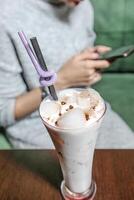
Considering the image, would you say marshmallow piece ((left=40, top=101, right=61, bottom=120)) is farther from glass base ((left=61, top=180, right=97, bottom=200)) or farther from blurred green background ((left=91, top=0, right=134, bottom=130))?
blurred green background ((left=91, top=0, right=134, bottom=130))

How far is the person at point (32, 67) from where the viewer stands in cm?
113

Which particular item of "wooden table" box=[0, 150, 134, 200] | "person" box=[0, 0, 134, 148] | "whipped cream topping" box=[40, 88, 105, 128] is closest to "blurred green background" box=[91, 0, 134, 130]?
"person" box=[0, 0, 134, 148]

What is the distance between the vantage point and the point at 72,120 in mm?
675

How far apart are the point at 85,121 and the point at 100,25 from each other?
2.72 ft

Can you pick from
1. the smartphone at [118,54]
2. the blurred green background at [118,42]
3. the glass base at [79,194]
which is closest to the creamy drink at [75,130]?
the glass base at [79,194]

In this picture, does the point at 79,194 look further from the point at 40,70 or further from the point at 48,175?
the point at 40,70

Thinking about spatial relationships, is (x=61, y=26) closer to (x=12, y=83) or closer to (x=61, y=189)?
(x=12, y=83)

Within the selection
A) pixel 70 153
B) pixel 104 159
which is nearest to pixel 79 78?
pixel 104 159

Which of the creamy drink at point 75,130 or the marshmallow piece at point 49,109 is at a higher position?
the marshmallow piece at point 49,109

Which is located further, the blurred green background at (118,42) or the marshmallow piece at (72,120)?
the blurred green background at (118,42)

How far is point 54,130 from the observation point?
2.24ft

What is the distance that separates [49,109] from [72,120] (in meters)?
0.06

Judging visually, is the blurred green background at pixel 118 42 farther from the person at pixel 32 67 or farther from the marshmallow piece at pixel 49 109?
the marshmallow piece at pixel 49 109

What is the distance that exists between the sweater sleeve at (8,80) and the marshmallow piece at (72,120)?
484 mm
